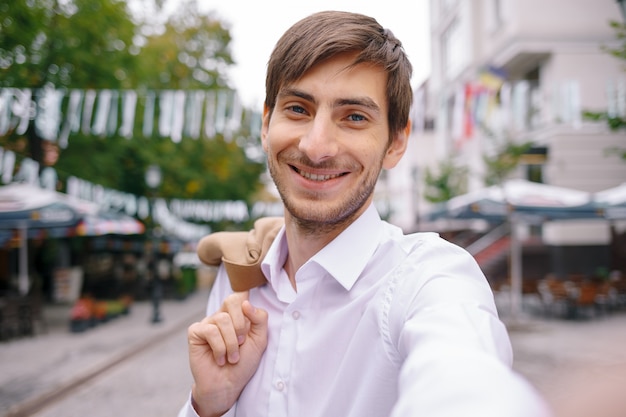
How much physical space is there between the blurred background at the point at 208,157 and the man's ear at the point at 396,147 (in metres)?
5.86

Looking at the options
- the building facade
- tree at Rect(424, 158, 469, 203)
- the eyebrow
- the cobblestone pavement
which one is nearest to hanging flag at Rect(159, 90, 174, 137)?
the cobblestone pavement

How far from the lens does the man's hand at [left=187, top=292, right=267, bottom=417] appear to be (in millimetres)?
1319

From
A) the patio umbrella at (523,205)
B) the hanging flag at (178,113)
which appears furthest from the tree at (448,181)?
the hanging flag at (178,113)

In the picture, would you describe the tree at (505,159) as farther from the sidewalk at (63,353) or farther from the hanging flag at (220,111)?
the sidewalk at (63,353)

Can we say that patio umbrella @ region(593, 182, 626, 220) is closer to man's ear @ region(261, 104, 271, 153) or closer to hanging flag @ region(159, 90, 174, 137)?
hanging flag @ region(159, 90, 174, 137)

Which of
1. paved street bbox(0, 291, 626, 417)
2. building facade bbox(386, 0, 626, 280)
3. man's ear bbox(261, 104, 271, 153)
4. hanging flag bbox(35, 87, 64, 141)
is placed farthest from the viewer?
building facade bbox(386, 0, 626, 280)

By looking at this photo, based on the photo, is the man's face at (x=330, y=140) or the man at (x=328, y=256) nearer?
the man at (x=328, y=256)

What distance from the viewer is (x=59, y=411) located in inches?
249

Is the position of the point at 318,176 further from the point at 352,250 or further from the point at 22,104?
the point at 22,104

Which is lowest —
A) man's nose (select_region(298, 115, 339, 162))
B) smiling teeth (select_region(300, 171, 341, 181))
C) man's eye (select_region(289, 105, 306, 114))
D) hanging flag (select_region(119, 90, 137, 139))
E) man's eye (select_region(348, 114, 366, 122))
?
smiling teeth (select_region(300, 171, 341, 181))

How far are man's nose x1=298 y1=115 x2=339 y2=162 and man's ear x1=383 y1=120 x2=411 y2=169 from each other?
0.21 m

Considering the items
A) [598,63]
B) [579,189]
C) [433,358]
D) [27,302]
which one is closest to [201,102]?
[27,302]

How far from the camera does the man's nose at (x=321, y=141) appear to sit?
1299mm

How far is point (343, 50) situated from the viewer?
1.31 metres
